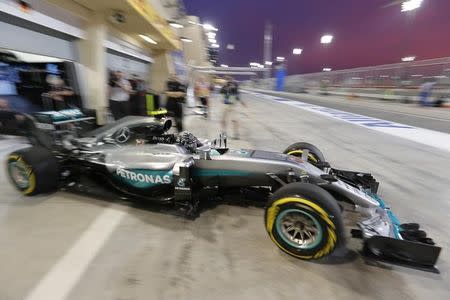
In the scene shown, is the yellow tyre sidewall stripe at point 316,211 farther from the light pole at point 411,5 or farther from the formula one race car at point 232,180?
the light pole at point 411,5

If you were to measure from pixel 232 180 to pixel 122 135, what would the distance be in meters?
1.61

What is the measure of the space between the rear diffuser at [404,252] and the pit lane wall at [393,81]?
14356mm

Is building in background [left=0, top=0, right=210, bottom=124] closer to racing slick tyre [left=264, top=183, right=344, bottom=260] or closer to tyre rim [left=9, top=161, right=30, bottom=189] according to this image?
tyre rim [left=9, top=161, right=30, bottom=189]

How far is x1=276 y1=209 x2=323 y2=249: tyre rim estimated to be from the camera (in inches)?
81.2

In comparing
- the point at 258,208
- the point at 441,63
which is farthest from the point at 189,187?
the point at 441,63

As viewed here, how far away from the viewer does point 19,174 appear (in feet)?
10.6

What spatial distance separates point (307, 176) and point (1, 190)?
342cm

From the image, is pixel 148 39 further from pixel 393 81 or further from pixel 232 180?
pixel 393 81

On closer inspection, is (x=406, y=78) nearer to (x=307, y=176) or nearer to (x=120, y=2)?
(x=120, y=2)

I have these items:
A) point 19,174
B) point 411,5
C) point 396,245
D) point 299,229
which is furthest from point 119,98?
point 411,5

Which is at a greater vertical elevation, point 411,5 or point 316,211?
point 411,5

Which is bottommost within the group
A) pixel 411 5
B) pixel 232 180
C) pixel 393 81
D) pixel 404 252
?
pixel 404 252

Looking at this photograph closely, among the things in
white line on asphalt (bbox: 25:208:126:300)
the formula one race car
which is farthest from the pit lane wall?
white line on asphalt (bbox: 25:208:126:300)

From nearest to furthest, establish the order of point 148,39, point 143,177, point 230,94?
point 143,177
point 230,94
point 148,39
